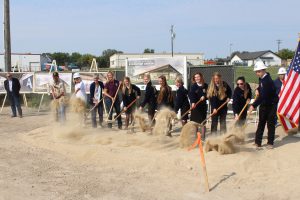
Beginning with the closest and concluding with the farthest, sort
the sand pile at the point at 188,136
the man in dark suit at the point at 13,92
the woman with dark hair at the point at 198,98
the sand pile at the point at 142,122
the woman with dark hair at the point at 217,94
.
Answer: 1. the sand pile at the point at 188,136
2. the woman with dark hair at the point at 217,94
3. the woman with dark hair at the point at 198,98
4. the sand pile at the point at 142,122
5. the man in dark suit at the point at 13,92

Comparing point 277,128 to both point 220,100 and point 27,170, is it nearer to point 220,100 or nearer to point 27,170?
point 220,100

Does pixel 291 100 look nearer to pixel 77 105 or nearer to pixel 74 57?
pixel 77 105

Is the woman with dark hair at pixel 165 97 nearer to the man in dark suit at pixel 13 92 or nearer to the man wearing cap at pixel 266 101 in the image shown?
the man wearing cap at pixel 266 101

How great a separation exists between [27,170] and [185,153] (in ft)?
10.2

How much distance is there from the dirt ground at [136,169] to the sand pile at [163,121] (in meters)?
0.29

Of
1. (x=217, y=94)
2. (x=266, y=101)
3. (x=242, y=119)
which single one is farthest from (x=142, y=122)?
(x=266, y=101)

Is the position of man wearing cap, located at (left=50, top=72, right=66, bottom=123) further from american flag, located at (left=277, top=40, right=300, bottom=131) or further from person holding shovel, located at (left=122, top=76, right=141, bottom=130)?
american flag, located at (left=277, top=40, right=300, bottom=131)

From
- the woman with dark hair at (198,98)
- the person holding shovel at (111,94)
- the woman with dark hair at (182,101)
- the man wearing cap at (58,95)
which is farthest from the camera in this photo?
the man wearing cap at (58,95)

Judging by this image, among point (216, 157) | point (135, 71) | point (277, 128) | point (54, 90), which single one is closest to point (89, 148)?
point (216, 157)

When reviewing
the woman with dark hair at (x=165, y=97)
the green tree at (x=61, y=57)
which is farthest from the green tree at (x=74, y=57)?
the woman with dark hair at (x=165, y=97)

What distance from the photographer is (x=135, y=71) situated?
50.9ft

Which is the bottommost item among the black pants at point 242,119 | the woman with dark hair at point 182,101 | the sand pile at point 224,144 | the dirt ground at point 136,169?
the dirt ground at point 136,169

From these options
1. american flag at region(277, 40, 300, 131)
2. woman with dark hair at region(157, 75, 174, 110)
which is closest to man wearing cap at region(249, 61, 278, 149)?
american flag at region(277, 40, 300, 131)

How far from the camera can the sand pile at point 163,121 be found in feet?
34.2
